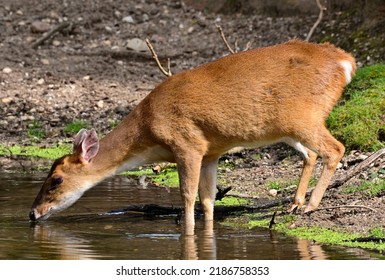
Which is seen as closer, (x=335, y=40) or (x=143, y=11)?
(x=335, y=40)

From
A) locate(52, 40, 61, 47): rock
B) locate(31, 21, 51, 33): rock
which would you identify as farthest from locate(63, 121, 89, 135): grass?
locate(31, 21, 51, 33): rock

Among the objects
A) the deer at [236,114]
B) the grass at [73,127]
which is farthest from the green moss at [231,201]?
the grass at [73,127]

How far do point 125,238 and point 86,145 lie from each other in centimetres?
135

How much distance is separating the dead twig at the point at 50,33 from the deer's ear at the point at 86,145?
26.4ft

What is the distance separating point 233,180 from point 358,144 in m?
1.46

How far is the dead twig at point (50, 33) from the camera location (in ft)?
57.4

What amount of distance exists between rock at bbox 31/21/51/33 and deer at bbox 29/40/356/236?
884cm

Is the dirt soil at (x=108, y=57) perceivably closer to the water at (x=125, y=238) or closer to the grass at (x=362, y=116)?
the grass at (x=362, y=116)

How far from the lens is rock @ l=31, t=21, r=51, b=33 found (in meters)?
18.1

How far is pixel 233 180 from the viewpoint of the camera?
11508 mm

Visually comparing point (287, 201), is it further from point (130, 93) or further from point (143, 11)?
point (143, 11)

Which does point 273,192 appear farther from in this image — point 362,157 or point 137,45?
point 137,45

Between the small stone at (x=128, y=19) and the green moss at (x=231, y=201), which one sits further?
the small stone at (x=128, y=19)
